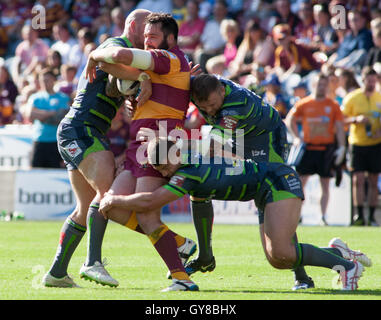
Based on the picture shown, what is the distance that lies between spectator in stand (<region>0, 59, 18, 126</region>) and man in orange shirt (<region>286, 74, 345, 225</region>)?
7.25 metres

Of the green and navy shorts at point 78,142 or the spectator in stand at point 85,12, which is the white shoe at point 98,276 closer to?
the green and navy shorts at point 78,142

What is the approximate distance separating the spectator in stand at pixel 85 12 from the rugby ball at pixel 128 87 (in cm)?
1416

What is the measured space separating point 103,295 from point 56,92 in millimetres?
9277

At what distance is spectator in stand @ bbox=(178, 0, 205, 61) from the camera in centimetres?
1811

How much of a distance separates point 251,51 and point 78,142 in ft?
33.9

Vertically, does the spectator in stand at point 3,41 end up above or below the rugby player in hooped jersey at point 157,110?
above

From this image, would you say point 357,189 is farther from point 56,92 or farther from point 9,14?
point 9,14

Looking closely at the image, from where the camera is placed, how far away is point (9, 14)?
22.0 metres

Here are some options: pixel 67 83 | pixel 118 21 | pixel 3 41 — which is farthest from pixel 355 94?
pixel 3 41

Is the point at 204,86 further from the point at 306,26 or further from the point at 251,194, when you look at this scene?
the point at 306,26

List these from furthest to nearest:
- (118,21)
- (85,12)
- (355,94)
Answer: (85,12)
(118,21)
(355,94)

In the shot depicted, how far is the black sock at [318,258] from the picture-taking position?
6574 mm

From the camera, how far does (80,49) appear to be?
61.6ft

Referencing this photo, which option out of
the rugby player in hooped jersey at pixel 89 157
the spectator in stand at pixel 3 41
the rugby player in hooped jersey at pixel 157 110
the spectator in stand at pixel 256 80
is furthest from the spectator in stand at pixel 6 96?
the rugby player in hooped jersey at pixel 157 110
